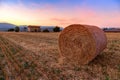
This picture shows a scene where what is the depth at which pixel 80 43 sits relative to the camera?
804cm

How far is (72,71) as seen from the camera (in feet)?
21.9

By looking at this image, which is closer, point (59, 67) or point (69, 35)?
point (59, 67)

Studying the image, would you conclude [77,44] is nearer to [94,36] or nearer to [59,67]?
[94,36]

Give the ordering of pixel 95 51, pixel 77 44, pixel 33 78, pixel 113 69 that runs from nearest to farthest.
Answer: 1. pixel 33 78
2. pixel 113 69
3. pixel 95 51
4. pixel 77 44

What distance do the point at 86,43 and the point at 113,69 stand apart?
1487mm

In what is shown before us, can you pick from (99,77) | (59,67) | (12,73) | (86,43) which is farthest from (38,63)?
(99,77)

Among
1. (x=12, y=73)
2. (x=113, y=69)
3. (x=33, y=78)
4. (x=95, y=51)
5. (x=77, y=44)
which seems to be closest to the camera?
(x=33, y=78)

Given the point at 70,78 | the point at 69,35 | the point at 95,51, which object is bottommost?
→ the point at 70,78

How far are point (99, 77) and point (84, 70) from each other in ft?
2.69

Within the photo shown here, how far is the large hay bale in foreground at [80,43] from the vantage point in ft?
24.7

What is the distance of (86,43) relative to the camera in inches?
305

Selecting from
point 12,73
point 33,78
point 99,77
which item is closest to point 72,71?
point 99,77

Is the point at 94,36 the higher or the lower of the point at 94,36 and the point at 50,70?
the higher

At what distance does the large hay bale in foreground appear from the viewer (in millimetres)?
7539
